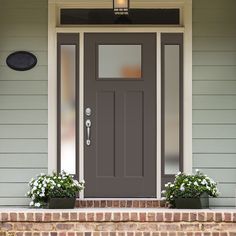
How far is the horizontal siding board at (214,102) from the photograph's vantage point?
24.5 feet

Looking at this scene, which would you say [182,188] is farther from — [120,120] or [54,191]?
[54,191]

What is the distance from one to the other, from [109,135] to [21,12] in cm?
172

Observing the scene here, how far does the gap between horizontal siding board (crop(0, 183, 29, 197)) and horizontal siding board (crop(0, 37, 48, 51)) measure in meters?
Result: 1.53

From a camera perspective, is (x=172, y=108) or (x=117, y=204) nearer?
(x=117, y=204)

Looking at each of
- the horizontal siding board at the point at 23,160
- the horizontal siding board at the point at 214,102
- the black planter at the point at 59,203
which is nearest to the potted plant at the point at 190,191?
the horizontal siding board at the point at 214,102

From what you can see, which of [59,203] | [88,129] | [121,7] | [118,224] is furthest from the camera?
[88,129]

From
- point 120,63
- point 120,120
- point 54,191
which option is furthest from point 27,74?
point 54,191

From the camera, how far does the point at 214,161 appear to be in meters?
7.44

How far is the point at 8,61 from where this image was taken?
7477 millimetres

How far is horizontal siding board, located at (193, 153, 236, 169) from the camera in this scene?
24.4 feet

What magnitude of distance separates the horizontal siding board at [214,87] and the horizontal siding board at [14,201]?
2.25m

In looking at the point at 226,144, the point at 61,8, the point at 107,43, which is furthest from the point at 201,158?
the point at 61,8

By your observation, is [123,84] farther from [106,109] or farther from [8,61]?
[8,61]

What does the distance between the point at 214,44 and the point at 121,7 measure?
1136mm
